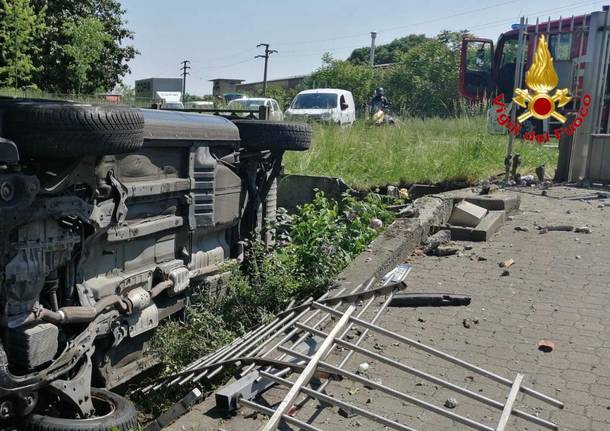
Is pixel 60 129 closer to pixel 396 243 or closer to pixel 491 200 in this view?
pixel 396 243

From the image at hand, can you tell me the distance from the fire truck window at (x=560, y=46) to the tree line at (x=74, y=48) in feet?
40.8

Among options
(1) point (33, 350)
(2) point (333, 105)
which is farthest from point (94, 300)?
(2) point (333, 105)

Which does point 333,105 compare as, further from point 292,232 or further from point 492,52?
point 292,232

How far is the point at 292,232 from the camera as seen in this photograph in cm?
650

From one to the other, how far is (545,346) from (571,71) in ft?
38.1

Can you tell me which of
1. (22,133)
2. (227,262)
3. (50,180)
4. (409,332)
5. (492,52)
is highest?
(492,52)

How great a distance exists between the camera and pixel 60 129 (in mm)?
3020

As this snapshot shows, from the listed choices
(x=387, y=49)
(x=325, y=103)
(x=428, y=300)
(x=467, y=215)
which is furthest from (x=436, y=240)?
(x=387, y=49)

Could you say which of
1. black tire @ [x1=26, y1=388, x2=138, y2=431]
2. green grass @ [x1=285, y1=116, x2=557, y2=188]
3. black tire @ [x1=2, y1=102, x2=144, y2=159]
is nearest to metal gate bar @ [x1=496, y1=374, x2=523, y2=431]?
black tire @ [x1=26, y1=388, x2=138, y2=431]

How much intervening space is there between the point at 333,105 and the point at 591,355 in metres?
17.2

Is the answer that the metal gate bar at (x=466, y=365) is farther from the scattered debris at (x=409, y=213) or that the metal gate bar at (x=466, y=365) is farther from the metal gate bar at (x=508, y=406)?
the scattered debris at (x=409, y=213)

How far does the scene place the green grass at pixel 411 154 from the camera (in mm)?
11008

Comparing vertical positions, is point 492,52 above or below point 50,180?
above

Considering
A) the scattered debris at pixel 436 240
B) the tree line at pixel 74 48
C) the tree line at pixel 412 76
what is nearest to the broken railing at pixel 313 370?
the scattered debris at pixel 436 240
